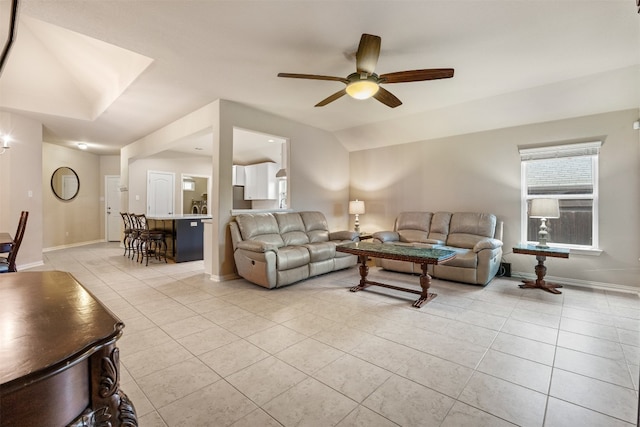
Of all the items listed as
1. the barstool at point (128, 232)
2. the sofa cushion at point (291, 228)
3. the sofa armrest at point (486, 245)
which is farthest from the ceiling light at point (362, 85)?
the barstool at point (128, 232)

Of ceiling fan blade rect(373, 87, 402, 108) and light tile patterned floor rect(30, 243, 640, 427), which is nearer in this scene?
light tile patterned floor rect(30, 243, 640, 427)

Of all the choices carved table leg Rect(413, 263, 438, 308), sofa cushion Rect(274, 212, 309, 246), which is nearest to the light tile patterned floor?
carved table leg Rect(413, 263, 438, 308)

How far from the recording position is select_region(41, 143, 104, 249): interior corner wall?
712cm

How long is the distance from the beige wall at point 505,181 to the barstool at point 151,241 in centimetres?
421

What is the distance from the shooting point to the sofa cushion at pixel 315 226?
5.17m

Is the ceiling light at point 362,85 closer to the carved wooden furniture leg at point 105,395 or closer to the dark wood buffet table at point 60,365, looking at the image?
the dark wood buffet table at point 60,365

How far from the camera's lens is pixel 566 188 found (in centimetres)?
439

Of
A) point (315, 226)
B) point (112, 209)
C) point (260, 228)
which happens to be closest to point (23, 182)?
point (112, 209)

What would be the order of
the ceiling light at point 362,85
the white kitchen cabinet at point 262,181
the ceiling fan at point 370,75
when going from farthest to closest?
1. the white kitchen cabinet at point 262,181
2. the ceiling light at point 362,85
3. the ceiling fan at point 370,75

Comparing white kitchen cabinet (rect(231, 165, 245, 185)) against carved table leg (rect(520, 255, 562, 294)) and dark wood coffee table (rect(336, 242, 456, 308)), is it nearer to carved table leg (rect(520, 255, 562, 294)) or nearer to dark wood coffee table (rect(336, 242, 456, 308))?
dark wood coffee table (rect(336, 242, 456, 308))

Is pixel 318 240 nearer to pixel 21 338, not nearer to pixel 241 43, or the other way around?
pixel 241 43

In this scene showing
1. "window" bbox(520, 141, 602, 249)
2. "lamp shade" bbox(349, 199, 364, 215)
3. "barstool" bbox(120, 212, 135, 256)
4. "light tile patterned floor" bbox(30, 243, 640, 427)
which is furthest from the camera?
"barstool" bbox(120, 212, 135, 256)

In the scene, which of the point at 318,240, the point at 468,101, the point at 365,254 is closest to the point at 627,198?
the point at 468,101

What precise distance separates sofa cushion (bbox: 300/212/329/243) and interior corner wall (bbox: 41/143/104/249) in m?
6.66
